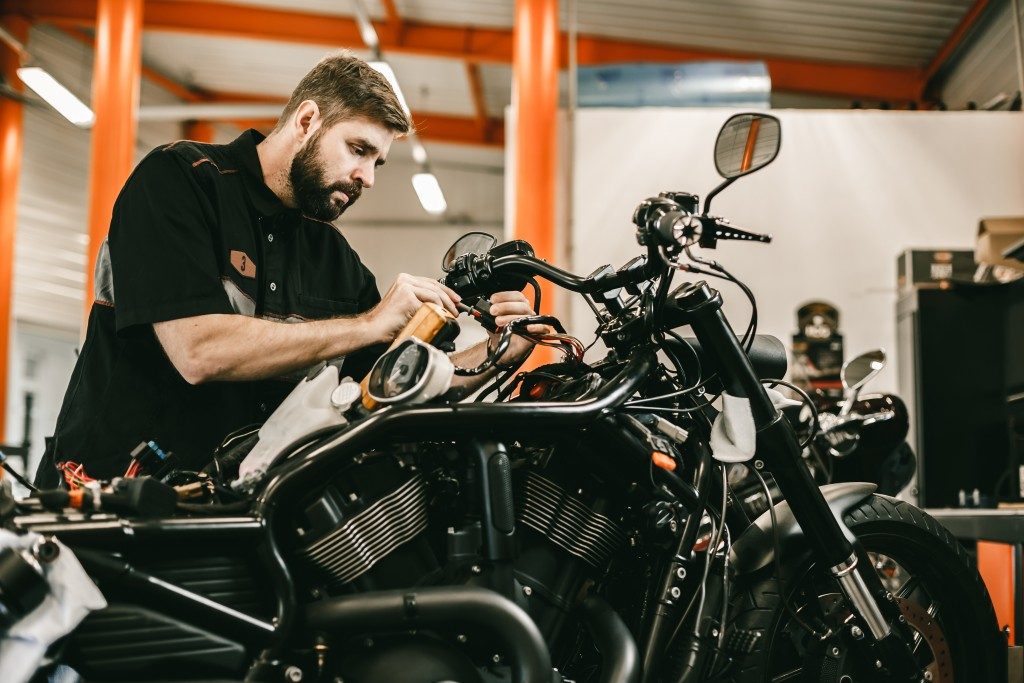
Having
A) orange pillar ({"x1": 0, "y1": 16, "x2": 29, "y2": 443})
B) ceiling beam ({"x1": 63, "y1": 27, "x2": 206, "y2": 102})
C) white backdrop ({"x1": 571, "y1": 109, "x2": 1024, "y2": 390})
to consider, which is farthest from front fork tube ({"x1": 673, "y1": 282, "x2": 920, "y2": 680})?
ceiling beam ({"x1": 63, "y1": 27, "x2": 206, "y2": 102})

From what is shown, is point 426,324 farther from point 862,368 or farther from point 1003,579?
point 1003,579

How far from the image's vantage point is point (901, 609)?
Answer: 6.39ft

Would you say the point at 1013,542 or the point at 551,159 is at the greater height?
the point at 551,159

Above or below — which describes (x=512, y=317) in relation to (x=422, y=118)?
below

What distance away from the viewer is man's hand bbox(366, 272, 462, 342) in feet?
5.98

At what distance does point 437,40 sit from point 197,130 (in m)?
4.52

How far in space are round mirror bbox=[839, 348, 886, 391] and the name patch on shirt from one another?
2.10m

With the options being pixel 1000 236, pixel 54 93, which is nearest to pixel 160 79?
pixel 54 93

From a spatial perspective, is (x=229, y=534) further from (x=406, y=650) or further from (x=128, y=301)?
(x=128, y=301)

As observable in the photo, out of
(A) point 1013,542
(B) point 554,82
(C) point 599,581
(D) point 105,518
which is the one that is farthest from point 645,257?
(B) point 554,82

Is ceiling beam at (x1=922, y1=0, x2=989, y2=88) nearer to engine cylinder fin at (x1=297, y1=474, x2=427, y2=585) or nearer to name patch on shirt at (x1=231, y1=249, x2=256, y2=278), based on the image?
name patch on shirt at (x1=231, y1=249, x2=256, y2=278)

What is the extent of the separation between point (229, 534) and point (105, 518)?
0.61 feet

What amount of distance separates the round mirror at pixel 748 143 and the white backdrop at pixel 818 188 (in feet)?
14.8

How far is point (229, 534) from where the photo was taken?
1.42 metres
